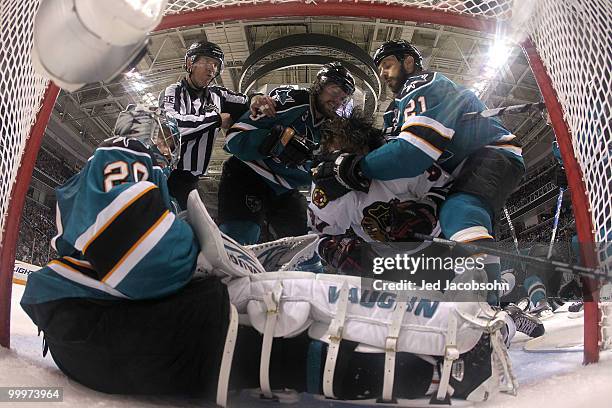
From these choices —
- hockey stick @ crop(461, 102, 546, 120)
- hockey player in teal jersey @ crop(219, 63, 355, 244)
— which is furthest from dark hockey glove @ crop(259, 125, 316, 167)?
hockey stick @ crop(461, 102, 546, 120)

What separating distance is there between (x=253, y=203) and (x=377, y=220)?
754 millimetres

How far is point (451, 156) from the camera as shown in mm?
1521

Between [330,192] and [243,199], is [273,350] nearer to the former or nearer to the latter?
[330,192]

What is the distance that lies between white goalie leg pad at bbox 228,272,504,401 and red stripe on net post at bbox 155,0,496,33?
1.01 meters

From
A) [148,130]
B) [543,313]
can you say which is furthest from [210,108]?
[543,313]

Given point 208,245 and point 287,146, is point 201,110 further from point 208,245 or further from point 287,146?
point 208,245

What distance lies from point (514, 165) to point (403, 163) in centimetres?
40

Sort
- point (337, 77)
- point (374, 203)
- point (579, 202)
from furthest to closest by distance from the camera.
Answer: point (337, 77)
point (374, 203)
point (579, 202)

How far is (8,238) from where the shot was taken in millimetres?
1242

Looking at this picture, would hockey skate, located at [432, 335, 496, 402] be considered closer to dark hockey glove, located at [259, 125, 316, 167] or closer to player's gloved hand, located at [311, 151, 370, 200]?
player's gloved hand, located at [311, 151, 370, 200]

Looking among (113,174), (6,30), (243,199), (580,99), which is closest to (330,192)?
(243,199)

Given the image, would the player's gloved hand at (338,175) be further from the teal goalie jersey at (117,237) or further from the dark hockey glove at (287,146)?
the teal goalie jersey at (117,237)

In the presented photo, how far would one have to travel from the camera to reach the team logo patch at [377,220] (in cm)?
162

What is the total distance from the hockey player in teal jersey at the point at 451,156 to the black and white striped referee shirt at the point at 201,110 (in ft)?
2.40
